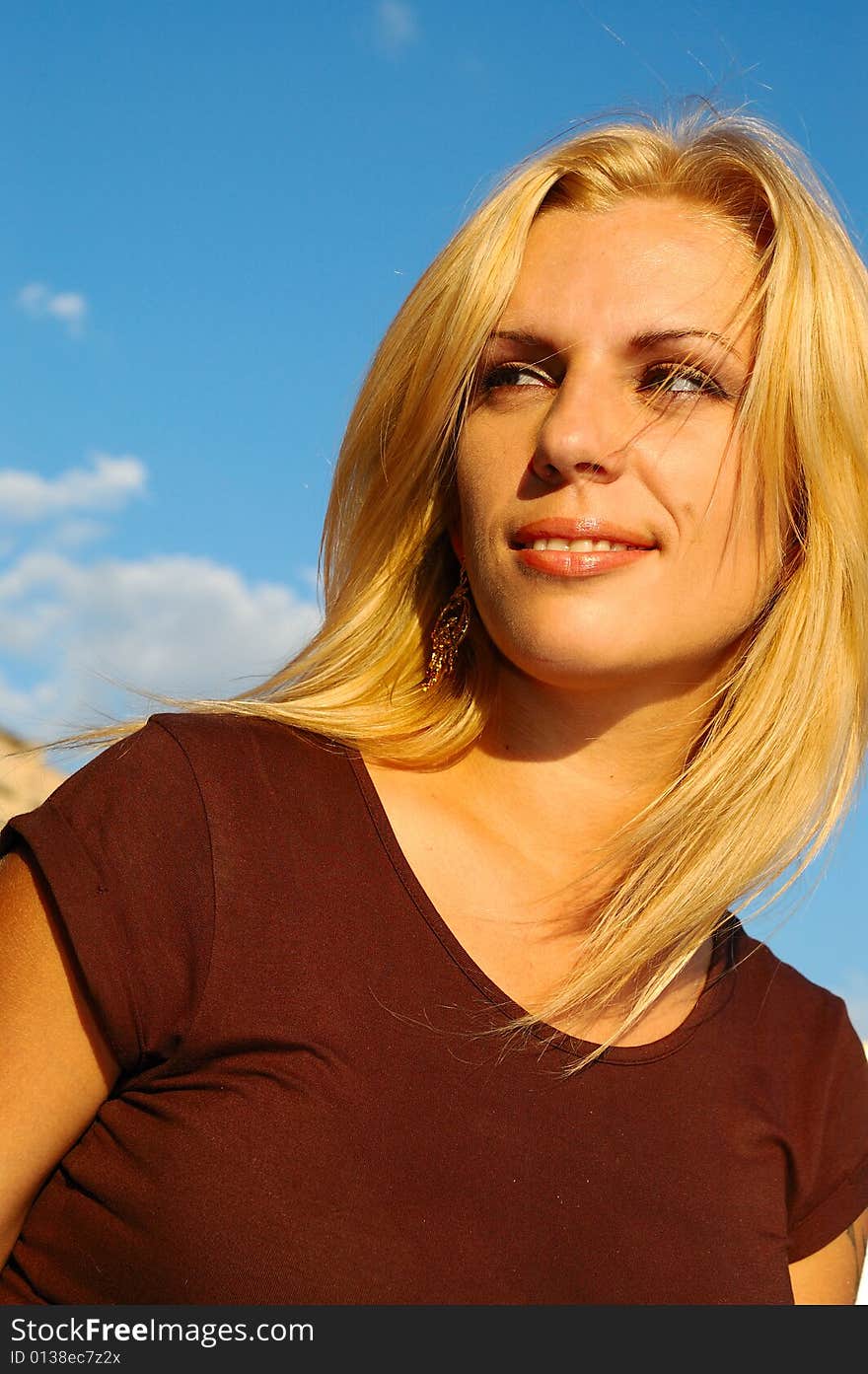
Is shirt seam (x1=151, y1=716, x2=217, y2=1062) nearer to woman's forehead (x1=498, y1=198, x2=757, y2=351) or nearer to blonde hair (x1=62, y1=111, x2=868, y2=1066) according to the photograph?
blonde hair (x1=62, y1=111, x2=868, y2=1066)

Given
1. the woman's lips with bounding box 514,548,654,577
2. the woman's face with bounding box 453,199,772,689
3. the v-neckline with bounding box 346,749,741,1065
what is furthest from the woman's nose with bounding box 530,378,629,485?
the v-neckline with bounding box 346,749,741,1065

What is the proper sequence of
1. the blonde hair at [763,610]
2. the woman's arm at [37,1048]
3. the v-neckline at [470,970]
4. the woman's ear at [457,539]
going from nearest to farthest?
the woman's arm at [37,1048], the v-neckline at [470,970], the blonde hair at [763,610], the woman's ear at [457,539]

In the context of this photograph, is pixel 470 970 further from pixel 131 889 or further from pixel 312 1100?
pixel 131 889

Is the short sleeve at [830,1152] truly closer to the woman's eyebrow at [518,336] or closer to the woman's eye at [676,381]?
the woman's eye at [676,381]

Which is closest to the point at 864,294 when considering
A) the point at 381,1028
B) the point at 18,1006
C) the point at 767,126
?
the point at 767,126

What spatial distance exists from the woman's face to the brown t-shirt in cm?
45

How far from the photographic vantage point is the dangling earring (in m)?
2.69

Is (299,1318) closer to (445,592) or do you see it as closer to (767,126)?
(445,592)

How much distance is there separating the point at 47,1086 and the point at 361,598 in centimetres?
117

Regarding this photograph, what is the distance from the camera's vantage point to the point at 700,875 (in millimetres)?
2525

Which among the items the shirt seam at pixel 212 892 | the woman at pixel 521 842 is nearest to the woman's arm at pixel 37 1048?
the woman at pixel 521 842

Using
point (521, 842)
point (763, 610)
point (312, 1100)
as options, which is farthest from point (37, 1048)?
point (763, 610)

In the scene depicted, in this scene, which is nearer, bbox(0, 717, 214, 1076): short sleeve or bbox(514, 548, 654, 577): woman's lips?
bbox(0, 717, 214, 1076): short sleeve

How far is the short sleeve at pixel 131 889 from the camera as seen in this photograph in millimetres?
1914
